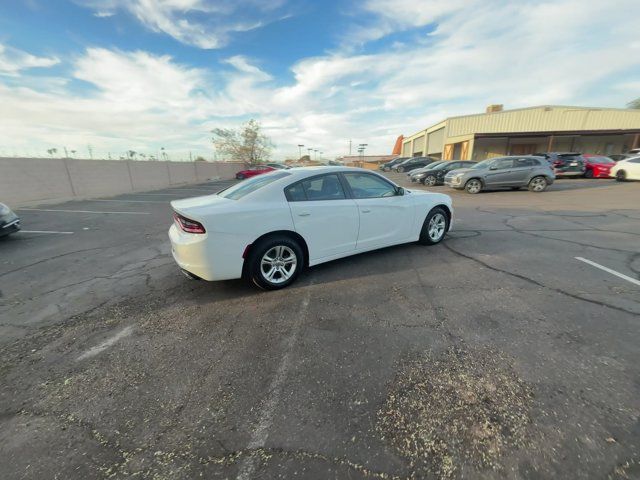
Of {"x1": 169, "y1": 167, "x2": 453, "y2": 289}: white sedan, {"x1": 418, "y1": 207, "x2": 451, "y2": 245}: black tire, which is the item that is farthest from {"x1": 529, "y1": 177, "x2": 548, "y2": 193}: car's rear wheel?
{"x1": 169, "y1": 167, "x2": 453, "y2": 289}: white sedan

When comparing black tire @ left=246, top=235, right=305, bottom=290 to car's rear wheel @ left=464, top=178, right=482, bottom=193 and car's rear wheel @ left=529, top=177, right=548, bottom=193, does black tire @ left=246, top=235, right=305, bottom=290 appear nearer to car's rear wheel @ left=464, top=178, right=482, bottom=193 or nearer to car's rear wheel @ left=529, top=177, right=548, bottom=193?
car's rear wheel @ left=464, top=178, right=482, bottom=193

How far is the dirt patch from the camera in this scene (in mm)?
1588

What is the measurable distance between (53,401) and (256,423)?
5.14 feet

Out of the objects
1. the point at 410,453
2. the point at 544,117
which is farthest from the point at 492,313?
the point at 544,117

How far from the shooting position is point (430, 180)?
1711 centimetres

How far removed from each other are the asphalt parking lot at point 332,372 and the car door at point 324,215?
17.9 inches

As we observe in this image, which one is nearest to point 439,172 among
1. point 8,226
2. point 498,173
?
point 498,173

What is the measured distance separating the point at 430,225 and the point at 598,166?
67.8ft

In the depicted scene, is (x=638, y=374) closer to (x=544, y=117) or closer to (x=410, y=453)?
(x=410, y=453)

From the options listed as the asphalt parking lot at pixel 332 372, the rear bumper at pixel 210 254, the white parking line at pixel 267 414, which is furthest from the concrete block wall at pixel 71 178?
the white parking line at pixel 267 414

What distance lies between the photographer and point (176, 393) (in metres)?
2.08

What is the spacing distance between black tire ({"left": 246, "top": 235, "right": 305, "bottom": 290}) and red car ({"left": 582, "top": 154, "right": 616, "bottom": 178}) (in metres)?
23.2

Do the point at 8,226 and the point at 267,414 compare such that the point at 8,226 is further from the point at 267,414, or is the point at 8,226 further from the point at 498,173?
the point at 498,173

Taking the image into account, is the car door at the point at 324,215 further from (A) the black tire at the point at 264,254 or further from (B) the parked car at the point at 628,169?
(B) the parked car at the point at 628,169
